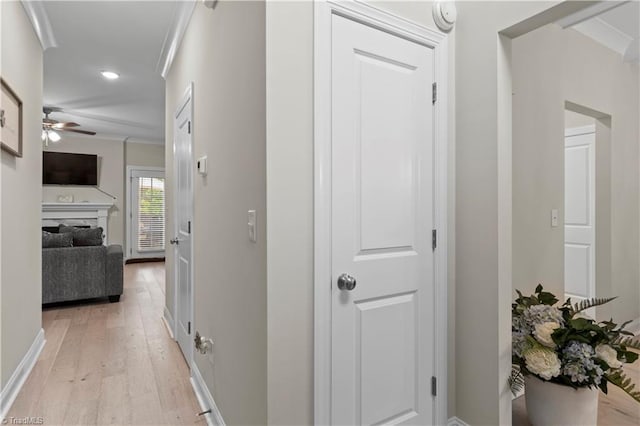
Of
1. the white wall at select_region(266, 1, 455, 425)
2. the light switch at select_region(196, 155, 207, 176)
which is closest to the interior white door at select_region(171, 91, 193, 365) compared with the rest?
the light switch at select_region(196, 155, 207, 176)

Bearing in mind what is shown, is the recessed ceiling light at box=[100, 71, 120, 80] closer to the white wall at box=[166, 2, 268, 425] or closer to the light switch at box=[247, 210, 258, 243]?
the white wall at box=[166, 2, 268, 425]

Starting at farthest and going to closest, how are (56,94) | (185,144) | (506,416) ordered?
(56,94), (185,144), (506,416)

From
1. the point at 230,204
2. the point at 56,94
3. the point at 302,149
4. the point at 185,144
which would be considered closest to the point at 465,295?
the point at 302,149

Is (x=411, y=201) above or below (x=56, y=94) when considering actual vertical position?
below

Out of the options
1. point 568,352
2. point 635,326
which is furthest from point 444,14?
point 635,326

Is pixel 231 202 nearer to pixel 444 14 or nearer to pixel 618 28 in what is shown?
pixel 444 14

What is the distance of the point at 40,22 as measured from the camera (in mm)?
2766

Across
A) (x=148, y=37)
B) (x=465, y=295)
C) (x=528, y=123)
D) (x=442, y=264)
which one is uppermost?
(x=148, y=37)

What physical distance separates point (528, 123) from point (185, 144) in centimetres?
248

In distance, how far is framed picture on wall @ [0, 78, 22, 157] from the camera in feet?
6.85

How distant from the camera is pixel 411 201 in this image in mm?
1723

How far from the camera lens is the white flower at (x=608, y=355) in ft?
5.75

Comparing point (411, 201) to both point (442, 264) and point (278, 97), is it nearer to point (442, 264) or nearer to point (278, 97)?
point (442, 264)

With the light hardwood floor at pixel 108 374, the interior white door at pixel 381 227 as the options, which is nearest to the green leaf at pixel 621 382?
the interior white door at pixel 381 227
